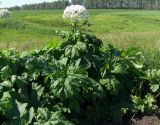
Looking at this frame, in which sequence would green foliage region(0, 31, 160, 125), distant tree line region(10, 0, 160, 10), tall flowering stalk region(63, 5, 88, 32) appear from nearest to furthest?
green foliage region(0, 31, 160, 125) → tall flowering stalk region(63, 5, 88, 32) → distant tree line region(10, 0, 160, 10)

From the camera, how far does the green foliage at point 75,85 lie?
19.5 ft

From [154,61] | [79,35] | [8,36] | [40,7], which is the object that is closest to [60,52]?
[79,35]

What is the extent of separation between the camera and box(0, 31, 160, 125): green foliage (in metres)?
5.95

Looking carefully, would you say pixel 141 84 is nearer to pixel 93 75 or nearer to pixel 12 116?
pixel 93 75

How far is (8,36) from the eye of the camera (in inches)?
1686

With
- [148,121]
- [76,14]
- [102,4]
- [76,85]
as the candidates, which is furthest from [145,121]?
[102,4]

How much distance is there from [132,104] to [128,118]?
230mm

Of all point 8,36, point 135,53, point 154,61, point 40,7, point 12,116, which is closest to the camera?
point 12,116

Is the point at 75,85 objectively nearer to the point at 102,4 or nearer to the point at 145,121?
the point at 145,121

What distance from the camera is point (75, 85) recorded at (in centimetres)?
604

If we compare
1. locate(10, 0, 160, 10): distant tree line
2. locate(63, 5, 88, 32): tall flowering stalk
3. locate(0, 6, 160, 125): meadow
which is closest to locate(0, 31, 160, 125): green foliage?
locate(0, 6, 160, 125): meadow

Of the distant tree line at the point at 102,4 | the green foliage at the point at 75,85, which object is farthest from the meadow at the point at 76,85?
the distant tree line at the point at 102,4

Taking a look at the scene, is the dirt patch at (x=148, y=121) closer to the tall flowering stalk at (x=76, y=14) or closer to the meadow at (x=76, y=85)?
the meadow at (x=76, y=85)

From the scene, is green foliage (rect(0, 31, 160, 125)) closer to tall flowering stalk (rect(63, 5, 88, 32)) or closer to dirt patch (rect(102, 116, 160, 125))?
dirt patch (rect(102, 116, 160, 125))
